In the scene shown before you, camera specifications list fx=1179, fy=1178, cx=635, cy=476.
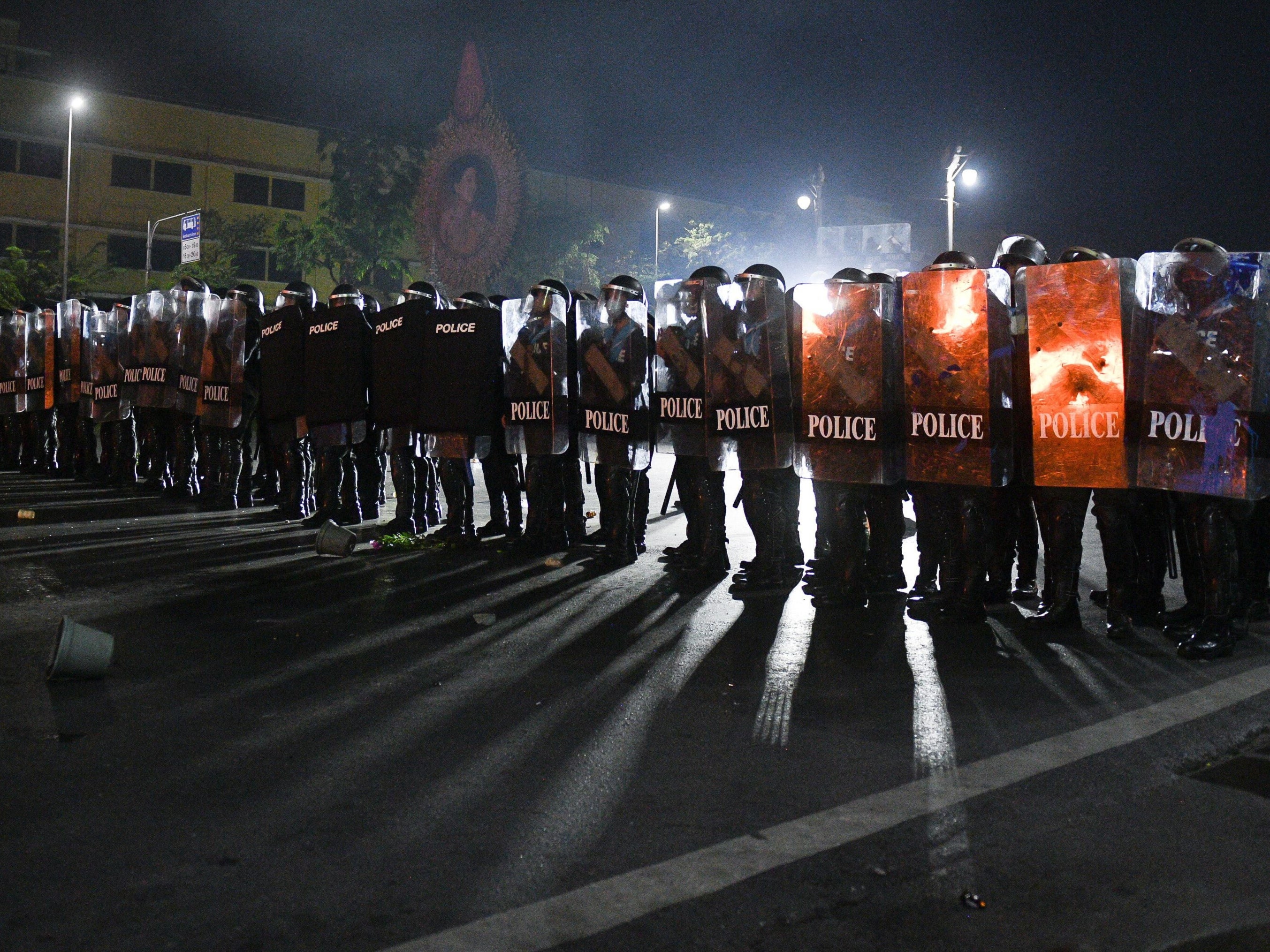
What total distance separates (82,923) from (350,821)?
0.91 m

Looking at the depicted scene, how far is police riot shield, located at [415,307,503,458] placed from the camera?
33.3ft

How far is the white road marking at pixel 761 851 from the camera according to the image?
3041 mm

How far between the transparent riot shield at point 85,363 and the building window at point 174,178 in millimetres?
42666

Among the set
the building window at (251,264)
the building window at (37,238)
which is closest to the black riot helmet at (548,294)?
the building window at (37,238)

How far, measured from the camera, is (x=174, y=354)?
13.9 meters

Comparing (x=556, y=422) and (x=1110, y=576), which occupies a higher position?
(x=556, y=422)

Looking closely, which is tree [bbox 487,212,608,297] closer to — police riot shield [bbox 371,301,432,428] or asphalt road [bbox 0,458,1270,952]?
police riot shield [bbox 371,301,432,428]

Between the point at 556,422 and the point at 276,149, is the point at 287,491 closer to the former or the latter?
Answer: the point at 556,422

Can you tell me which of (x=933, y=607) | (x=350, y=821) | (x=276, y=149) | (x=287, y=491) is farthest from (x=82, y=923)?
(x=276, y=149)

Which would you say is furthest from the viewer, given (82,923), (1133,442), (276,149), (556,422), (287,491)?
(276,149)

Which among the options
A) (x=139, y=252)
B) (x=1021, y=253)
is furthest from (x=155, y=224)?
(x=1021, y=253)

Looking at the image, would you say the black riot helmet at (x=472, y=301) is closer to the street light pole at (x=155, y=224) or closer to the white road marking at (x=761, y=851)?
the white road marking at (x=761, y=851)

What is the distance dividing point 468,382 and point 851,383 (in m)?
3.87

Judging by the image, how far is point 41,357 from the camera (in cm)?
1698
